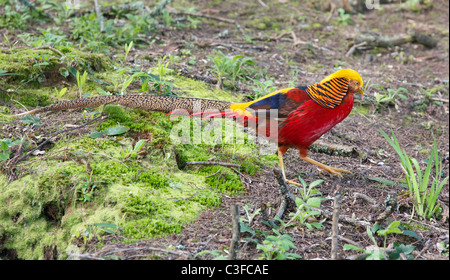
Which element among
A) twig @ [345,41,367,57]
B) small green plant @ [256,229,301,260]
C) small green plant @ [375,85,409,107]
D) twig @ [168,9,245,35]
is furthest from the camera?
twig @ [168,9,245,35]

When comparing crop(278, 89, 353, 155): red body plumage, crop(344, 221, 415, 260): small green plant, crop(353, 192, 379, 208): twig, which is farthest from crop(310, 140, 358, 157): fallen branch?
crop(344, 221, 415, 260): small green plant

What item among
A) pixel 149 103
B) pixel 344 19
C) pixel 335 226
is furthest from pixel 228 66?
pixel 344 19

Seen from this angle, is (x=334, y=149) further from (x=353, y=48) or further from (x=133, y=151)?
(x=353, y=48)

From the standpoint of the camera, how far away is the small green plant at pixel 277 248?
218 centimetres

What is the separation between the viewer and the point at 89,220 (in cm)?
248

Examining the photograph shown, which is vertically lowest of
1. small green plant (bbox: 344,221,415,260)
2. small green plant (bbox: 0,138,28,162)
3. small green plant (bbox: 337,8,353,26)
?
small green plant (bbox: 344,221,415,260)

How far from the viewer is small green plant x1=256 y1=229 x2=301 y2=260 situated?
2.18 m

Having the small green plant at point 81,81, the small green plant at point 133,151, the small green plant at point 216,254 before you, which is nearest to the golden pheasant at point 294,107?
the small green plant at point 81,81

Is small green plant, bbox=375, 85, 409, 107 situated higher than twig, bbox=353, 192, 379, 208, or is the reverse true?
small green plant, bbox=375, 85, 409, 107

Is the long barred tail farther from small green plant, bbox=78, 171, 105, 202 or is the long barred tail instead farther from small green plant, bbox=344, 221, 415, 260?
small green plant, bbox=344, 221, 415, 260

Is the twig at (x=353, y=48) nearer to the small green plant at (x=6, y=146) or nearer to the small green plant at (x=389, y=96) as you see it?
the small green plant at (x=389, y=96)

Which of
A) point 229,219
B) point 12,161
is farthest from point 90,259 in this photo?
point 12,161

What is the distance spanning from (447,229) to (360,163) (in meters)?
1.13

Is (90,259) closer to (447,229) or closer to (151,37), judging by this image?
(447,229)
